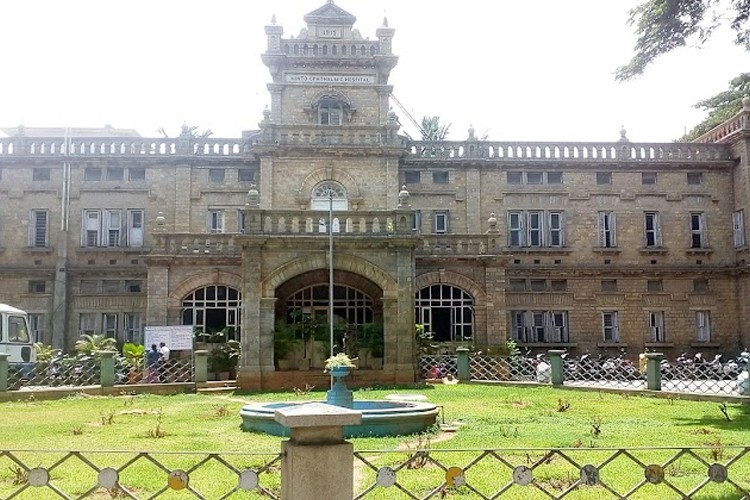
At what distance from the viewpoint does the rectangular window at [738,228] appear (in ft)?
107

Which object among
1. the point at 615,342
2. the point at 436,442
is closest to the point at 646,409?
the point at 436,442

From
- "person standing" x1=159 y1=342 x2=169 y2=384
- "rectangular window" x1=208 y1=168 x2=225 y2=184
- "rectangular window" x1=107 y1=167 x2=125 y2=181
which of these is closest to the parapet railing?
"rectangular window" x1=208 y1=168 x2=225 y2=184

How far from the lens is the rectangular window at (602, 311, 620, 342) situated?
3241cm

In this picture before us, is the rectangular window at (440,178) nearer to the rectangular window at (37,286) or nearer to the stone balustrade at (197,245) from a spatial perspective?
the stone balustrade at (197,245)

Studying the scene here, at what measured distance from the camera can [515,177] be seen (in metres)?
33.1

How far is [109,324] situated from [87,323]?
90cm

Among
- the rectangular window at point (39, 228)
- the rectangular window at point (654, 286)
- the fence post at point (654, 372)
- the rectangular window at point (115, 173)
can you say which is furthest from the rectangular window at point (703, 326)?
the rectangular window at point (39, 228)

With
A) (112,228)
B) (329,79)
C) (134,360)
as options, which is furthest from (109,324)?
(329,79)

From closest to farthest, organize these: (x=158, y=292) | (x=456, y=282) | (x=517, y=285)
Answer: (x=158, y=292) → (x=456, y=282) → (x=517, y=285)

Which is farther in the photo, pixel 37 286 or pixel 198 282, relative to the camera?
pixel 37 286

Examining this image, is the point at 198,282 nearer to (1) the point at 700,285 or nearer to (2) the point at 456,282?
(2) the point at 456,282

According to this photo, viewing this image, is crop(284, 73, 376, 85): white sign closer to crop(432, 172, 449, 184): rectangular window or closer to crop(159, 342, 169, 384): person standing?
crop(432, 172, 449, 184): rectangular window

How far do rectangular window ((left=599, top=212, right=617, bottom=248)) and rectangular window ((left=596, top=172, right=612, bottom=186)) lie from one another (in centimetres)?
132

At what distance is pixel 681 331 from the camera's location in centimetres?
3253
